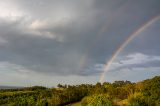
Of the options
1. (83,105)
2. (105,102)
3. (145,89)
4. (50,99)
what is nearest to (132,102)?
(105,102)

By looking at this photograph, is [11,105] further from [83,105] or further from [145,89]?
[145,89]

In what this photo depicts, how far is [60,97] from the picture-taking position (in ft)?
595

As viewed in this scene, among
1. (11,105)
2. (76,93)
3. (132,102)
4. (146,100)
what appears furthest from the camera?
(76,93)

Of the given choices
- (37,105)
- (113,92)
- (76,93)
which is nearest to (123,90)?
(113,92)

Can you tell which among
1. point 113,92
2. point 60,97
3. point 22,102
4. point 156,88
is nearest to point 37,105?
point 22,102

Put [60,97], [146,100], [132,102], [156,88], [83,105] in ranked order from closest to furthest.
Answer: [132,102] → [146,100] → [83,105] → [156,88] → [60,97]

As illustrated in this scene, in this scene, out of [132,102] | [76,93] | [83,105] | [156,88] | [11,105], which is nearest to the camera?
[132,102]

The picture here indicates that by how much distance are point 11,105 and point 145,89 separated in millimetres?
83760

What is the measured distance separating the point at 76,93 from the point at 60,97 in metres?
17.7

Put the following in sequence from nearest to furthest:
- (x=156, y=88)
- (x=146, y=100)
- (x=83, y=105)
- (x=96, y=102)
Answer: (x=96, y=102), (x=146, y=100), (x=83, y=105), (x=156, y=88)

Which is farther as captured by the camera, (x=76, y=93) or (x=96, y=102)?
(x=76, y=93)

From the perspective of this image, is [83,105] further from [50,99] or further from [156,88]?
[156,88]

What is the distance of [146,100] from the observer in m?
127

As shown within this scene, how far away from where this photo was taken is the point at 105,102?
341ft
